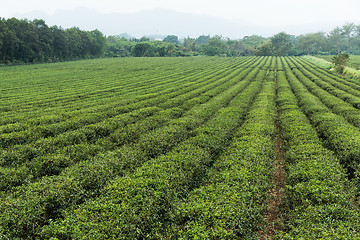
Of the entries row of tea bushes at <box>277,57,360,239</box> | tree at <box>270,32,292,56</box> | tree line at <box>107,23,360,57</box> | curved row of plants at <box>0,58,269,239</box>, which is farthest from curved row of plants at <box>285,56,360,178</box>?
tree at <box>270,32,292,56</box>

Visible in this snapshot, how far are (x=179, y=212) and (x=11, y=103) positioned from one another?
2949cm

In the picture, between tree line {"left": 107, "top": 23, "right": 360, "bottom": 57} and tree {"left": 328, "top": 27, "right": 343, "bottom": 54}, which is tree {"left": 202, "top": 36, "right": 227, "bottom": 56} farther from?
tree {"left": 328, "top": 27, "right": 343, "bottom": 54}

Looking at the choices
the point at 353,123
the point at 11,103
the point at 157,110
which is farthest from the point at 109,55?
the point at 353,123

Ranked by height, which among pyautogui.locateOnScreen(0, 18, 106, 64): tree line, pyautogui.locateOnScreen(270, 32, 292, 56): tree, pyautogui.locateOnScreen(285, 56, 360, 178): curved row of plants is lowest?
pyautogui.locateOnScreen(285, 56, 360, 178): curved row of plants

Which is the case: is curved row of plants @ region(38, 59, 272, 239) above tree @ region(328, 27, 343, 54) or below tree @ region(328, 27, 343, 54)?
below

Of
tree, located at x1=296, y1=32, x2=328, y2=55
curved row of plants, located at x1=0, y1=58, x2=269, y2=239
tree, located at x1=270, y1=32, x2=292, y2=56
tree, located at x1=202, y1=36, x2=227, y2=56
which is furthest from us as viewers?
tree, located at x1=202, y1=36, x2=227, y2=56

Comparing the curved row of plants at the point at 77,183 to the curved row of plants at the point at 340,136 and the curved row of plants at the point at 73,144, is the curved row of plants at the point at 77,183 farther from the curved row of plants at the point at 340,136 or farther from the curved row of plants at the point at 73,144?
the curved row of plants at the point at 340,136

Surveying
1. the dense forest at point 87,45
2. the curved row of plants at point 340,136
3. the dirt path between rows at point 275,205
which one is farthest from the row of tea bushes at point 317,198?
the dense forest at point 87,45

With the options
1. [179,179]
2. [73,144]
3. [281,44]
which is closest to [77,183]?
[179,179]

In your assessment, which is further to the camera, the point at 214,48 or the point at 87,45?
the point at 214,48

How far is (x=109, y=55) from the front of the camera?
459 ft

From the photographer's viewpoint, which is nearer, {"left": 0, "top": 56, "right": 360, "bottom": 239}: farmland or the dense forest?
{"left": 0, "top": 56, "right": 360, "bottom": 239}: farmland

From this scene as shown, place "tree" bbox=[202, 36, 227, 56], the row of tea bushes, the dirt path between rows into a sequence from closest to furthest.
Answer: the row of tea bushes, the dirt path between rows, "tree" bbox=[202, 36, 227, 56]

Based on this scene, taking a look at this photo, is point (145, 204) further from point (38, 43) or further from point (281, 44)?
point (281, 44)
